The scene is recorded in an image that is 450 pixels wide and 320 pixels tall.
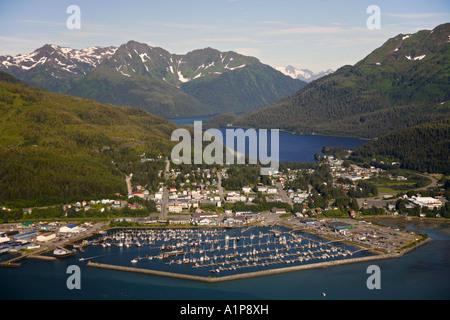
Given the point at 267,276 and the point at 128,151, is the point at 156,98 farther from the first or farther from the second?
the point at 267,276

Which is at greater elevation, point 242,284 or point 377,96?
point 377,96

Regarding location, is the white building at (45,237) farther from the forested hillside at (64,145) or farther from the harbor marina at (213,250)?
the forested hillside at (64,145)

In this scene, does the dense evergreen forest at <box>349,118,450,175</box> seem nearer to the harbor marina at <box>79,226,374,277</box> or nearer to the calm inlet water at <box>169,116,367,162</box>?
the calm inlet water at <box>169,116,367,162</box>

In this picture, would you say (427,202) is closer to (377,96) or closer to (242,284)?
(242,284)
